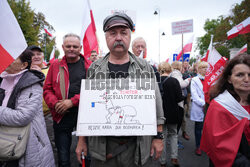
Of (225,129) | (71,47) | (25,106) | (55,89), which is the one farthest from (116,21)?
(225,129)

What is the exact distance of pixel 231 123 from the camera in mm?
1587

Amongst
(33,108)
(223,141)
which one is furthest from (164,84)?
(33,108)

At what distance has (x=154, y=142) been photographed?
160cm

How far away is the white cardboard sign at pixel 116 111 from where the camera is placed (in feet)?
4.44

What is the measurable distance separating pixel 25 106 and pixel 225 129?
205cm

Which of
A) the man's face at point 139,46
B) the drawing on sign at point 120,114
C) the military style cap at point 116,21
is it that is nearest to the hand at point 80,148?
the drawing on sign at point 120,114

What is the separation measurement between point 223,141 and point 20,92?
2.13 meters

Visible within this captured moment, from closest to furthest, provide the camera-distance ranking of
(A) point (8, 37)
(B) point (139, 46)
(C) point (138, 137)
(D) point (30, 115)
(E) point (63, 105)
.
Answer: (A) point (8, 37) → (C) point (138, 137) → (D) point (30, 115) → (E) point (63, 105) → (B) point (139, 46)

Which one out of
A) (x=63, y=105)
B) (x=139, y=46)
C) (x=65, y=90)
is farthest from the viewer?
(x=139, y=46)

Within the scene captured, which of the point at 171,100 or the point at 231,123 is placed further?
the point at 171,100

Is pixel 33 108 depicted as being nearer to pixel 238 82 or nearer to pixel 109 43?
pixel 109 43

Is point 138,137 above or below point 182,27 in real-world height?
below

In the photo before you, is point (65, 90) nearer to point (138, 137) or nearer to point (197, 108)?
point (138, 137)

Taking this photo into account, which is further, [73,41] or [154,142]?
[73,41]
